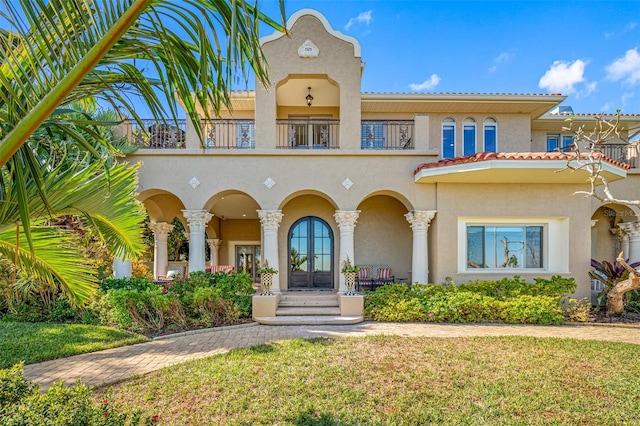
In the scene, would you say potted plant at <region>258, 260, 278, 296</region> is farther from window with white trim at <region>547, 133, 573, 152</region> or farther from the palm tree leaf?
window with white trim at <region>547, 133, 573, 152</region>

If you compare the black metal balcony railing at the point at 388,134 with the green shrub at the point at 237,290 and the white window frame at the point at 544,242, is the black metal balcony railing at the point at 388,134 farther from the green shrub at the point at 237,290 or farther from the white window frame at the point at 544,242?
the green shrub at the point at 237,290

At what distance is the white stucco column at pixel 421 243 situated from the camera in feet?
36.6

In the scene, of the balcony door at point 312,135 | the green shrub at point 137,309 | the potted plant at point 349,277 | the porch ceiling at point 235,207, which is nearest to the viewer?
the green shrub at point 137,309

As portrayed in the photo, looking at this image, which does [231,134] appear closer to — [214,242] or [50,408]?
[214,242]

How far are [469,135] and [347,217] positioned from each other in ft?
23.9

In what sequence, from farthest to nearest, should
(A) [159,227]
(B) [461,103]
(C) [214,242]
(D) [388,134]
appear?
(C) [214,242], (A) [159,227], (B) [461,103], (D) [388,134]

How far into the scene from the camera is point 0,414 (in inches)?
119

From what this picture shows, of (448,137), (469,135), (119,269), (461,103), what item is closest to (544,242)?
(469,135)

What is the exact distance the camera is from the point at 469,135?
14.3m

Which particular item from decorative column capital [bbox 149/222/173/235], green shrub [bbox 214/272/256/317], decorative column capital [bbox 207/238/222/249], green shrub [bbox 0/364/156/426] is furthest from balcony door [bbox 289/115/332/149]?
green shrub [bbox 0/364/156/426]

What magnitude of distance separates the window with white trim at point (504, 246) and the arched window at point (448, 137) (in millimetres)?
3997

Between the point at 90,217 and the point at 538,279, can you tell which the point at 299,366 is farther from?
the point at 538,279

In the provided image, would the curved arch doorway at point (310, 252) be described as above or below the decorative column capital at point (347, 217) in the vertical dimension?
below

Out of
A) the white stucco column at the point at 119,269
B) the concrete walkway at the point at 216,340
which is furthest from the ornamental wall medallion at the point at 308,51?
Answer: the white stucco column at the point at 119,269
